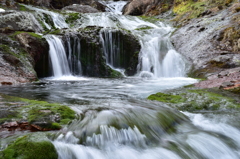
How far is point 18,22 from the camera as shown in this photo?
14.3m

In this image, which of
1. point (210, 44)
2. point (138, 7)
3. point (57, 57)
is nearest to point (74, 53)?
point (57, 57)

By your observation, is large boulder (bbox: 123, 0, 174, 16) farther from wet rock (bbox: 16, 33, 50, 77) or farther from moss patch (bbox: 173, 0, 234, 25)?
wet rock (bbox: 16, 33, 50, 77)

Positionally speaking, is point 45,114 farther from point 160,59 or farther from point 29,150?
point 160,59

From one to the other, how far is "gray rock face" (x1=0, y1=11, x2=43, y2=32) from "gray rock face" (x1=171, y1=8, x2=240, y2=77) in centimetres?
1128

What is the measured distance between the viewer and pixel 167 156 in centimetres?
336

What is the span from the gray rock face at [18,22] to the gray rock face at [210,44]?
11.3 m

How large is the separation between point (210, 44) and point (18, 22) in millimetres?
13673

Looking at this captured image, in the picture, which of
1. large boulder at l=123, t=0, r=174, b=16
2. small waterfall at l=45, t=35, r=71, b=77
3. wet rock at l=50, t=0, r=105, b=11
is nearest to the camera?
small waterfall at l=45, t=35, r=71, b=77

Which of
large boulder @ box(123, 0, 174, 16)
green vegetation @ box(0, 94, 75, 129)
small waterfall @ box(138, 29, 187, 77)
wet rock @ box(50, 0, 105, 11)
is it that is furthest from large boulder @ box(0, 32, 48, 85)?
large boulder @ box(123, 0, 174, 16)

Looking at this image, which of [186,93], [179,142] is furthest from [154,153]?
[186,93]

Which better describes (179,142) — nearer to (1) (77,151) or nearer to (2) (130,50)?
(1) (77,151)

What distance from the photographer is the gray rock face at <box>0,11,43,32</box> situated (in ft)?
44.6

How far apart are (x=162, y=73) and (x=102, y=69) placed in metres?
4.39

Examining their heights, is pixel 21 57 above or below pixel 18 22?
below
